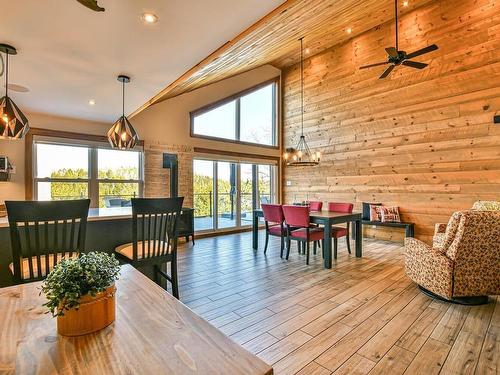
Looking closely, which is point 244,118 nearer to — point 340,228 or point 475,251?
point 340,228

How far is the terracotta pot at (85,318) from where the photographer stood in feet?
2.61

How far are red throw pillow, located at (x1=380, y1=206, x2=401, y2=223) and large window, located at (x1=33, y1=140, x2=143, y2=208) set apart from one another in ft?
17.3

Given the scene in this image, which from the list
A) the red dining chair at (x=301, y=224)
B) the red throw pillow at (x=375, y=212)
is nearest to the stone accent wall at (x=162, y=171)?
the red dining chair at (x=301, y=224)

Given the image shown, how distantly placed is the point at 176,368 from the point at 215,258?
422 centimetres

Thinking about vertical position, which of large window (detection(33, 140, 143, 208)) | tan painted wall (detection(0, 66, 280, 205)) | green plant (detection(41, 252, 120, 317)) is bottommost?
green plant (detection(41, 252, 120, 317))

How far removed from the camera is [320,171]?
7328mm

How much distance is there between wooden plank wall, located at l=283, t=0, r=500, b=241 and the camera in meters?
4.81

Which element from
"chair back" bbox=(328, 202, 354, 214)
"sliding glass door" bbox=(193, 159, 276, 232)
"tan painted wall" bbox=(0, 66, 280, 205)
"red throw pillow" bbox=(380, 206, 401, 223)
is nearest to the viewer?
"tan painted wall" bbox=(0, 66, 280, 205)

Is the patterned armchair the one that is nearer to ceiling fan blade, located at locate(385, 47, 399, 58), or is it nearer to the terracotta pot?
ceiling fan blade, located at locate(385, 47, 399, 58)

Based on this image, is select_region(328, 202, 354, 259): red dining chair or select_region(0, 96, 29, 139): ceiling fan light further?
select_region(328, 202, 354, 259): red dining chair

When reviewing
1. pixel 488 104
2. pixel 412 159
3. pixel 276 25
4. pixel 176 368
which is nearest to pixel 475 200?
pixel 412 159

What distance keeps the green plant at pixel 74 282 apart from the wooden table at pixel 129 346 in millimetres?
97

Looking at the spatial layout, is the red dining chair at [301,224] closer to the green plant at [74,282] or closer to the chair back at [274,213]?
A: the chair back at [274,213]

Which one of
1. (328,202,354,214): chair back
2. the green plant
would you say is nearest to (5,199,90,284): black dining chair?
the green plant
